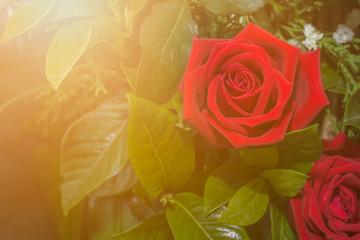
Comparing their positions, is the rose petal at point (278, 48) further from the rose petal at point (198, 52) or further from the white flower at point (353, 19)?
the white flower at point (353, 19)

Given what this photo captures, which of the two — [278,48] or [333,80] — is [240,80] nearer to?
[278,48]

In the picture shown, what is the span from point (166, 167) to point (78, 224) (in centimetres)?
30

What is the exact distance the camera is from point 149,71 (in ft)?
1.09

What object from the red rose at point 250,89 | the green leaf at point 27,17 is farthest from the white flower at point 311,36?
the green leaf at point 27,17

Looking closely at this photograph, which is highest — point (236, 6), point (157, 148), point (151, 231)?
point (236, 6)

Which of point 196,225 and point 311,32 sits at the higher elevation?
point 311,32

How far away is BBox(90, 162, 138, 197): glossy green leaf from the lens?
508mm

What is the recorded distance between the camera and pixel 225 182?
1.22 feet

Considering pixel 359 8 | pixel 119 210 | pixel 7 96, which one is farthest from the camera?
pixel 7 96

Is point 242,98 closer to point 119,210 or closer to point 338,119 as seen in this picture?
point 338,119

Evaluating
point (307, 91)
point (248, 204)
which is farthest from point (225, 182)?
point (307, 91)

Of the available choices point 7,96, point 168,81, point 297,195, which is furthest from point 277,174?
point 7,96

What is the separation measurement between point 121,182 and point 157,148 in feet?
0.66

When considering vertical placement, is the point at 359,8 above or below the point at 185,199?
above
